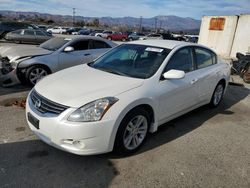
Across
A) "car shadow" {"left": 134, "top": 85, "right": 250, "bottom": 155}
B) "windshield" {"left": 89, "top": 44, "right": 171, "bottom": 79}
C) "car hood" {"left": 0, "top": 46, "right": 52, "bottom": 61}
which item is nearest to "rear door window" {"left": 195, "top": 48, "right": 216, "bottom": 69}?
"windshield" {"left": 89, "top": 44, "right": 171, "bottom": 79}

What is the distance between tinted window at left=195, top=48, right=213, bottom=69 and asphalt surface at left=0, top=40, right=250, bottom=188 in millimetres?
1207

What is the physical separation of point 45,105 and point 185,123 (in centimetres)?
274

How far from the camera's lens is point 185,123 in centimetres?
465

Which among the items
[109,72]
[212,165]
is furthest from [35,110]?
[212,165]

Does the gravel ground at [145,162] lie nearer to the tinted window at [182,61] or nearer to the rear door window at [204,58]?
the tinted window at [182,61]

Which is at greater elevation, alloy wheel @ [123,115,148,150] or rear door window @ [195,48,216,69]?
rear door window @ [195,48,216,69]

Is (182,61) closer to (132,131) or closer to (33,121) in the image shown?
(132,131)

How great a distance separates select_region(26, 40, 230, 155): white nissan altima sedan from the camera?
112 inches

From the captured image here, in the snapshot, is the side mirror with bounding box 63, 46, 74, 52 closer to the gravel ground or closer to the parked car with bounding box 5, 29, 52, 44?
the gravel ground

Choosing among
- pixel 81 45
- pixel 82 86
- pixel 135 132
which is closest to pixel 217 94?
pixel 135 132

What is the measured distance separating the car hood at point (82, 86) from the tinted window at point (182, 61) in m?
0.77

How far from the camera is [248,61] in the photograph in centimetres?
990

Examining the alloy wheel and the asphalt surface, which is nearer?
the asphalt surface

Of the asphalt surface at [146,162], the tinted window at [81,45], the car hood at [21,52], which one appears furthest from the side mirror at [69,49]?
the asphalt surface at [146,162]
